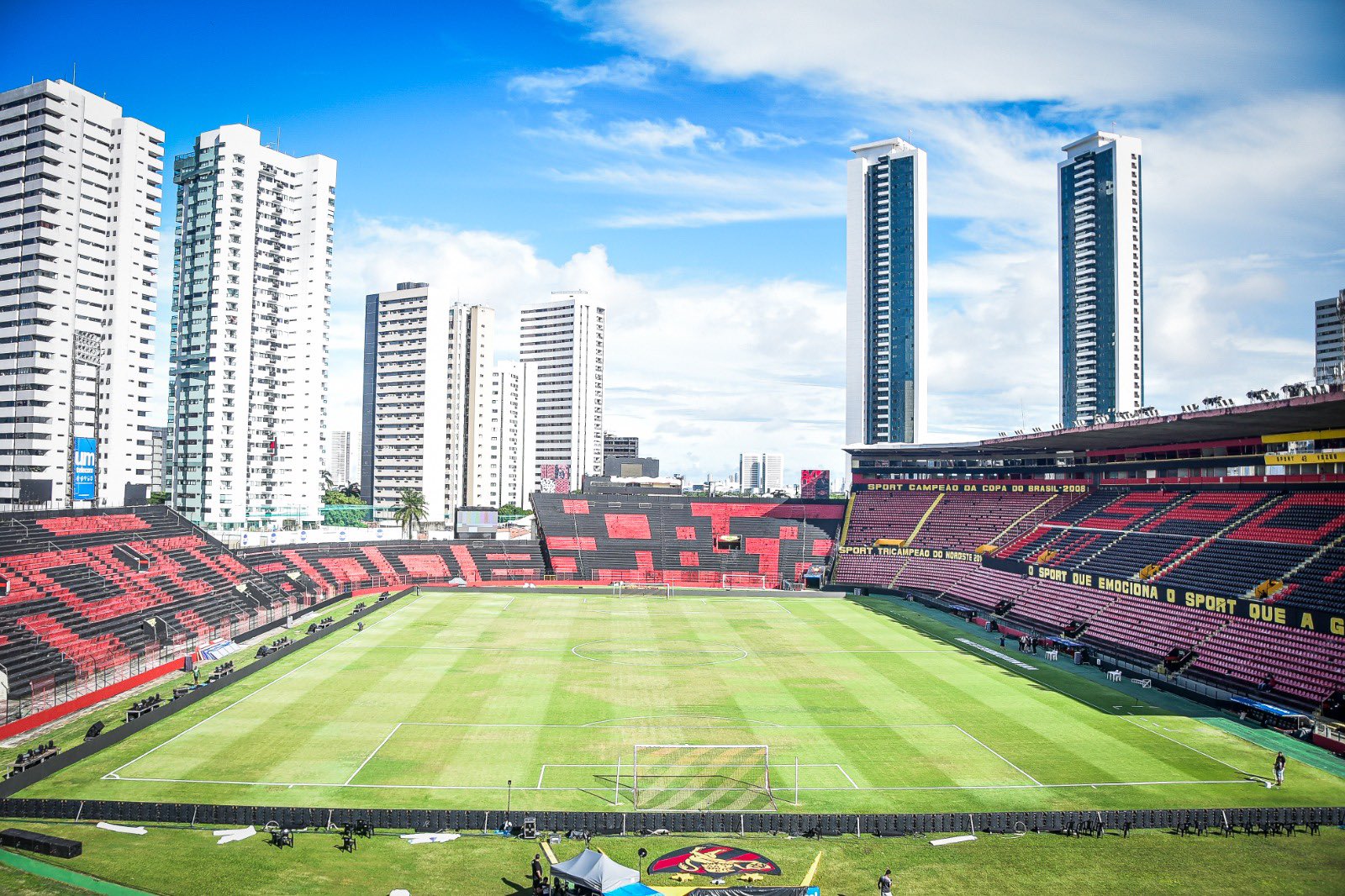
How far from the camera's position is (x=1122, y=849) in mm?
28578

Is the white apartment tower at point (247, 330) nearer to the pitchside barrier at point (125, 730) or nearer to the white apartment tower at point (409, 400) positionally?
the white apartment tower at point (409, 400)

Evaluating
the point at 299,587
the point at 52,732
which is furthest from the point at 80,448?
the point at 52,732

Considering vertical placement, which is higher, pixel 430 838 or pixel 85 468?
pixel 85 468

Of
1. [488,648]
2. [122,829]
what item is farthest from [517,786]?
[488,648]

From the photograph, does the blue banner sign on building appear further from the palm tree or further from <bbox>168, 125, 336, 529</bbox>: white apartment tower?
<bbox>168, 125, 336, 529</bbox>: white apartment tower

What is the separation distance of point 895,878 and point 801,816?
4227 millimetres

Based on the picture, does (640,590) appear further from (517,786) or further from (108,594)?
(517,786)

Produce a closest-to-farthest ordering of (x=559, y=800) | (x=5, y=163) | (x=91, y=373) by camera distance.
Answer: (x=559, y=800), (x=5, y=163), (x=91, y=373)

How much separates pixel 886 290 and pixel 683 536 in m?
92.1

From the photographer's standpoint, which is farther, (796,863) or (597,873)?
(796,863)

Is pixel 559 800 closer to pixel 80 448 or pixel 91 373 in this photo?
pixel 80 448

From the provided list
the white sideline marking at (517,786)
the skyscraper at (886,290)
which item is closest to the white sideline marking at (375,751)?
the white sideline marking at (517,786)

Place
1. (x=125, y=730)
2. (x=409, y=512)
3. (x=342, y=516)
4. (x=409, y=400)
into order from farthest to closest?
(x=409, y=400) < (x=342, y=516) < (x=409, y=512) < (x=125, y=730)

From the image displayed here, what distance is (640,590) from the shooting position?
9288 cm
